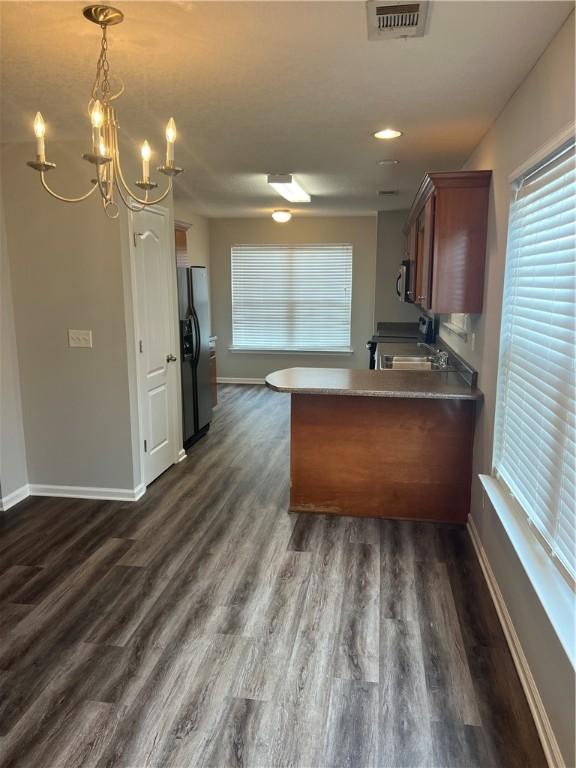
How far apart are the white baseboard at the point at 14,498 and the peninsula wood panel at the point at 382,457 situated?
6.56 feet

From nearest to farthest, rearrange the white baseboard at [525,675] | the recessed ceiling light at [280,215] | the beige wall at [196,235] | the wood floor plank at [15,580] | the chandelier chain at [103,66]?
Result: the white baseboard at [525,675]
the chandelier chain at [103,66]
the wood floor plank at [15,580]
the recessed ceiling light at [280,215]
the beige wall at [196,235]

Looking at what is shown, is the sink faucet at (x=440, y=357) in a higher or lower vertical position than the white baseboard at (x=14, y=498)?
higher

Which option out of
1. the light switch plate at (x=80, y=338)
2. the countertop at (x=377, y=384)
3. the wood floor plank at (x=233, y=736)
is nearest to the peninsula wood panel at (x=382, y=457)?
the countertop at (x=377, y=384)

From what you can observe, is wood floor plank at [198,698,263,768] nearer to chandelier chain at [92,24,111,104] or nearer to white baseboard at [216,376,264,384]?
chandelier chain at [92,24,111,104]

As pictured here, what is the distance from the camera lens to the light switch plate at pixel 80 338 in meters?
3.55

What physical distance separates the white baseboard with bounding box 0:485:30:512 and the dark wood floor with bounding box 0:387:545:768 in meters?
0.13

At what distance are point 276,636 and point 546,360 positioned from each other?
1.64m

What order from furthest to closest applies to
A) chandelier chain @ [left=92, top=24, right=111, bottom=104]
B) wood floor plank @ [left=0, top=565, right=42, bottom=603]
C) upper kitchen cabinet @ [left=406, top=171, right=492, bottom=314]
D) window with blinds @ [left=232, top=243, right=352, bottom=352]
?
window with blinds @ [left=232, top=243, right=352, bottom=352] < upper kitchen cabinet @ [left=406, top=171, right=492, bottom=314] < wood floor plank @ [left=0, top=565, right=42, bottom=603] < chandelier chain @ [left=92, top=24, right=111, bottom=104]

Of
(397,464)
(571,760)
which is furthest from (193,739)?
(397,464)

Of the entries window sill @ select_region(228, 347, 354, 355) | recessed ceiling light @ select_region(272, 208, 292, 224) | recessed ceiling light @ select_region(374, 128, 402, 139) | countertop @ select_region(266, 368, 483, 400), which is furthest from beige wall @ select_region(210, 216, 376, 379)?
recessed ceiling light @ select_region(374, 128, 402, 139)

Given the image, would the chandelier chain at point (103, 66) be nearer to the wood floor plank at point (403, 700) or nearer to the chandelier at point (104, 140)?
the chandelier at point (104, 140)

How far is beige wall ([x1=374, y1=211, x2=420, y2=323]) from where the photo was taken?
636 cm

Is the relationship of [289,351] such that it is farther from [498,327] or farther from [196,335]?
[498,327]

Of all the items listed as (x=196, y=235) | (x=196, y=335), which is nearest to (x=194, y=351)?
(x=196, y=335)
